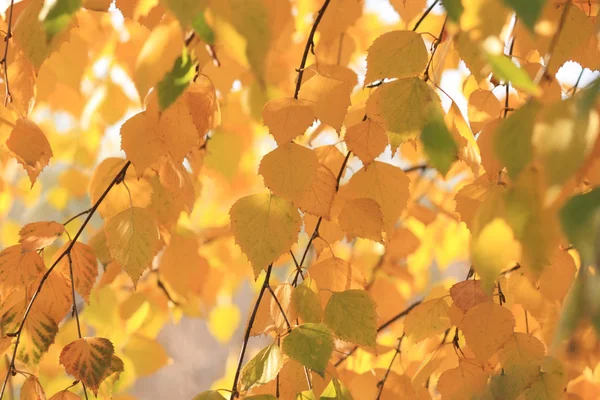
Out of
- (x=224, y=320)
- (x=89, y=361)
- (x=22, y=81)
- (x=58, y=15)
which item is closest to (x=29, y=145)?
(x=22, y=81)

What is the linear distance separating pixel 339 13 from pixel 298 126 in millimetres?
413

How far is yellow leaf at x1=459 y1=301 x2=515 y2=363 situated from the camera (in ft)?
2.22

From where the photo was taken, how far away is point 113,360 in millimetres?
683

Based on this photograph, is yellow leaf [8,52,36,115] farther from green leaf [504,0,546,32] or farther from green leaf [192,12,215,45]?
green leaf [504,0,546,32]

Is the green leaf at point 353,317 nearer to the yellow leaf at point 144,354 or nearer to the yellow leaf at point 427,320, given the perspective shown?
the yellow leaf at point 427,320

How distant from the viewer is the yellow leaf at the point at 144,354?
1.34 metres

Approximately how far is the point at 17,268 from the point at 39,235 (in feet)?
0.11

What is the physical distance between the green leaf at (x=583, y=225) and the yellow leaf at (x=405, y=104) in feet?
0.89

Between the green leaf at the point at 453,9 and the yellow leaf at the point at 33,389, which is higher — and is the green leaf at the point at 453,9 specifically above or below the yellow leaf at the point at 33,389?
below

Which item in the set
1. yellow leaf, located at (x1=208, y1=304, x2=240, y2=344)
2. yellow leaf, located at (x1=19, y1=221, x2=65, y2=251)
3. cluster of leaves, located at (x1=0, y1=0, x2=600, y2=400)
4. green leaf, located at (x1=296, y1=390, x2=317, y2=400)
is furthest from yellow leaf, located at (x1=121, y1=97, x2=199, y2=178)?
yellow leaf, located at (x1=208, y1=304, x2=240, y2=344)

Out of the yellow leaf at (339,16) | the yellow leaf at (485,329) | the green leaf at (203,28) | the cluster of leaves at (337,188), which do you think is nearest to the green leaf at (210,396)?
the cluster of leaves at (337,188)

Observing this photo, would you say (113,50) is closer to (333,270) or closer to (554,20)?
(333,270)

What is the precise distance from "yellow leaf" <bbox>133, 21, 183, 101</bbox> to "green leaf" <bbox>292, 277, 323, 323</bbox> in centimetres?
28

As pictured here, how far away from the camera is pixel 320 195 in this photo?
2.26ft
